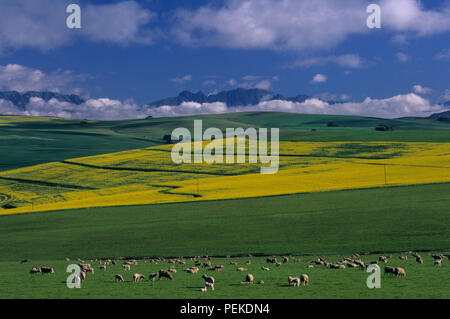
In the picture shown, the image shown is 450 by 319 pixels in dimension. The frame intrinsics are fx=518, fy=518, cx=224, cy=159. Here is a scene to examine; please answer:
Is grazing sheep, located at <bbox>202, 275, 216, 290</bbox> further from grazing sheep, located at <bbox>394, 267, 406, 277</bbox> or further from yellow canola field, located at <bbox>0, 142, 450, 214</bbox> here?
yellow canola field, located at <bbox>0, 142, 450, 214</bbox>

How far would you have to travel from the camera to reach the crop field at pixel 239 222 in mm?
22562

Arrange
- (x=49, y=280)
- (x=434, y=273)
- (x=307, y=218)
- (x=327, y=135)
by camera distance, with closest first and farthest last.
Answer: (x=434, y=273)
(x=49, y=280)
(x=307, y=218)
(x=327, y=135)

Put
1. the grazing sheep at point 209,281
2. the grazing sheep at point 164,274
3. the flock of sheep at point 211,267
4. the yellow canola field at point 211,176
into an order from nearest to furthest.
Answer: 1. the grazing sheep at point 209,281
2. the flock of sheep at point 211,267
3. the grazing sheep at point 164,274
4. the yellow canola field at point 211,176

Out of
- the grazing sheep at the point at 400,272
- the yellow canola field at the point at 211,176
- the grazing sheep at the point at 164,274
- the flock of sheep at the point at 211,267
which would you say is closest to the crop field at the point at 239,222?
the yellow canola field at the point at 211,176

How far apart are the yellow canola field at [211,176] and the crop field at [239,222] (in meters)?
0.33

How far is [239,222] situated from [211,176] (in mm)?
39175

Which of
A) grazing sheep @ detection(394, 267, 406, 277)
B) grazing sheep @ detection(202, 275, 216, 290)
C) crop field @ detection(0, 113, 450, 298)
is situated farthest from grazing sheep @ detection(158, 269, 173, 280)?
grazing sheep @ detection(394, 267, 406, 277)

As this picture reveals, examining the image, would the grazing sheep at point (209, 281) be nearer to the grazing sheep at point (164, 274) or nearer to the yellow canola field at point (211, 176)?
the grazing sheep at point (164, 274)

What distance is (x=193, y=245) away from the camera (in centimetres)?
3966

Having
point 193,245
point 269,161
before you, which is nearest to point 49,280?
point 193,245

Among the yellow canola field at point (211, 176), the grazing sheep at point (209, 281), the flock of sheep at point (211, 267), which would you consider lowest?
the flock of sheep at point (211, 267)

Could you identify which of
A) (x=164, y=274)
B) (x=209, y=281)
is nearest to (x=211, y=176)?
(x=164, y=274)
